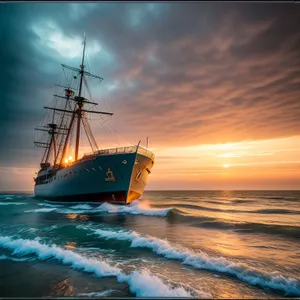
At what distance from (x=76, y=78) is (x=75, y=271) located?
126 ft

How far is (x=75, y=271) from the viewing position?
676 cm

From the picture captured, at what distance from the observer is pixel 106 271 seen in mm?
6566

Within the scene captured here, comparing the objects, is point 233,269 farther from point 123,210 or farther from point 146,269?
point 123,210

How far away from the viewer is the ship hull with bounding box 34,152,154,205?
26.2m

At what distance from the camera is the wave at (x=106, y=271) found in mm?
5182

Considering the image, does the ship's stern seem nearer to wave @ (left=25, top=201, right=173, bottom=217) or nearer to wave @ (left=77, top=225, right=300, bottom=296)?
wave @ (left=25, top=201, right=173, bottom=217)

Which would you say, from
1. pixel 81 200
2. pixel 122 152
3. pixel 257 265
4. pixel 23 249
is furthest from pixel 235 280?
pixel 81 200

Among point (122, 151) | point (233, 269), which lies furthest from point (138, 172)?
point (233, 269)

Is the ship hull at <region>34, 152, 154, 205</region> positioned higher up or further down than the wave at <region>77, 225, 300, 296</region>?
higher up

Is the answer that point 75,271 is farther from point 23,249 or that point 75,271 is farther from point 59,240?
point 59,240

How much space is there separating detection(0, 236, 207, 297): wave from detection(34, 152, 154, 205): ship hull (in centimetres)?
1635

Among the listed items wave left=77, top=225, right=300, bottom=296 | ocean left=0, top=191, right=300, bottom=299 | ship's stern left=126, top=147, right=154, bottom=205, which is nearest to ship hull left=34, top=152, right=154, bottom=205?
ship's stern left=126, top=147, right=154, bottom=205

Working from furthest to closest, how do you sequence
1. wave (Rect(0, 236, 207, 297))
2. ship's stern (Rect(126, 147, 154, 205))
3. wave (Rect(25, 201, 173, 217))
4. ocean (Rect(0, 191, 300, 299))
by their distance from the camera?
1. ship's stern (Rect(126, 147, 154, 205))
2. wave (Rect(25, 201, 173, 217))
3. ocean (Rect(0, 191, 300, 299))
4. wave (Rect(0, 236, 207, 297))

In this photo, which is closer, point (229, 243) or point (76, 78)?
point (229, 243)
